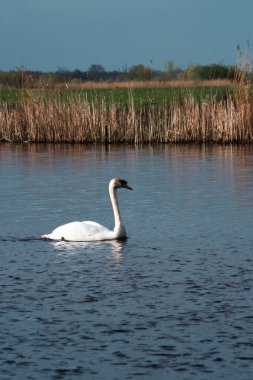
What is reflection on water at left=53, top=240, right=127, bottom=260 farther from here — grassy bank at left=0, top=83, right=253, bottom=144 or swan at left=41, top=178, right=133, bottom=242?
grassy bank at left=0, top=83, right=253, bottom=144

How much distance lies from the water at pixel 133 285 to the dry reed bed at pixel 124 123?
667cm

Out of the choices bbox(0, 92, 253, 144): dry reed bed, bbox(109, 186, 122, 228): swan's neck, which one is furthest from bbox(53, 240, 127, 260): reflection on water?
bbox(0, 92, 253, 144): dry reed bed

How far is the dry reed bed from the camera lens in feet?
78.3

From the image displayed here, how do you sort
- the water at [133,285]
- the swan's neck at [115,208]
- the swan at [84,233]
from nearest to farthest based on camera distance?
1. the water at [133,285]
2. the swan at [84,233]
3. the swan's neck at [115,208]

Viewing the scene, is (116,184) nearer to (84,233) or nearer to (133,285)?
(84,233)

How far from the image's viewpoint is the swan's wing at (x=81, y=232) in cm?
1104

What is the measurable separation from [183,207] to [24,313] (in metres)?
6.47

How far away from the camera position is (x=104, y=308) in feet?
25.7

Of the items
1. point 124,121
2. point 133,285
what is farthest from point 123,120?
point 133,285

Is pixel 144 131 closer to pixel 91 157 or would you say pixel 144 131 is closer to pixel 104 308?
pixel 91 157

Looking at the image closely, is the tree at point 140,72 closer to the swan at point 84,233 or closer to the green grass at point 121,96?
the green grass at point 121,96

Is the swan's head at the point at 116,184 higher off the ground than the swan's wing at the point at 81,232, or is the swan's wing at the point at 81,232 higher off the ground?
the swan's head at the point at 116,184

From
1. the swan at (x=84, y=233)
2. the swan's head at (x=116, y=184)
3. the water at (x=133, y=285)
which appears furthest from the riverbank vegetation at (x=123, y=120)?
the swan at (x=84, y=233)

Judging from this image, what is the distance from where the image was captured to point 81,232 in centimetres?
1102
